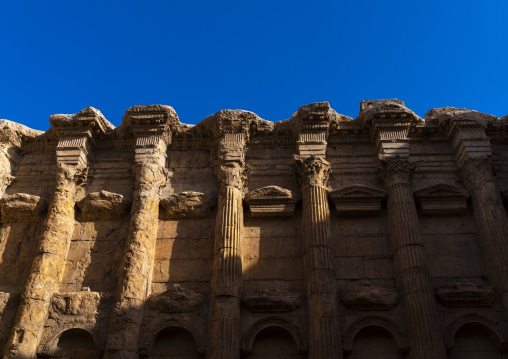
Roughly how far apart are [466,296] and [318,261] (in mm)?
3046

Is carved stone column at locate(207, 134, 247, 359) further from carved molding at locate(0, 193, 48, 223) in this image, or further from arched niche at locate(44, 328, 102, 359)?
carved molding at locate(0, 193, 48, 223)

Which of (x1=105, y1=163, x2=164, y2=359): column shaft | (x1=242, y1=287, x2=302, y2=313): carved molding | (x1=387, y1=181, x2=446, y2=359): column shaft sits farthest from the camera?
(x1=242, y1=287, x2=302, y2=313): carved molding

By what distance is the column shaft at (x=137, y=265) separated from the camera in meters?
8.77

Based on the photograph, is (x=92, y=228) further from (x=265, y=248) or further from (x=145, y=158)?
(x=265, y=248)

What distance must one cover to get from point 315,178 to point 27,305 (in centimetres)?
679

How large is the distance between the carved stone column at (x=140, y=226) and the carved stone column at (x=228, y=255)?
4.86 feet

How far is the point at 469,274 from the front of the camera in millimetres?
9641

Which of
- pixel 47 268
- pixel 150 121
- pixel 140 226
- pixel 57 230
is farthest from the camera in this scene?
pixel 150 121

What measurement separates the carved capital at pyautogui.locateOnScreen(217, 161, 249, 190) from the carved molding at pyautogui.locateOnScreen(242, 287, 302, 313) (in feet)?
8.87

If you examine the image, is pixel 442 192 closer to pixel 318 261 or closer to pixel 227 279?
pixel 318 261

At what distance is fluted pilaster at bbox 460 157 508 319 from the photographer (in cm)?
926

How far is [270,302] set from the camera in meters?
9.17

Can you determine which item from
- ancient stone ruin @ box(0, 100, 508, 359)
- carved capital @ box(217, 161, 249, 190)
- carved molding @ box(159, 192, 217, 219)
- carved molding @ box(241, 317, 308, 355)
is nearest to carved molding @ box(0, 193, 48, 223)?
ancient stone ruin @ box(0, 100, 508, 359)

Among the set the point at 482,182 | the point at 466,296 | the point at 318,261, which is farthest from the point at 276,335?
the point at 482,182
